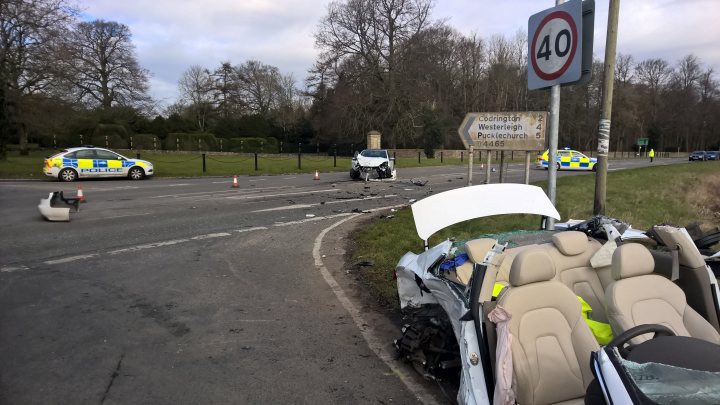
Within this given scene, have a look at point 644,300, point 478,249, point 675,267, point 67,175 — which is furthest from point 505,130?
point 67,175

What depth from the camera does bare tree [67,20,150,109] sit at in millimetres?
53812

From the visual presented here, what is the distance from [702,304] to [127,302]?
547 centimetres

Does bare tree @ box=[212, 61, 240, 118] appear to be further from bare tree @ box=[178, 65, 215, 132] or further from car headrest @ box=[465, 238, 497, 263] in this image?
car headrest @ box=[465, 238, 497, 263]

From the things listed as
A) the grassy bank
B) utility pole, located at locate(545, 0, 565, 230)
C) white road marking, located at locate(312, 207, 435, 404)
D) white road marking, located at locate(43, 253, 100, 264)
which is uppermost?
utility pole, located at locate(545, 0, 565, 230)

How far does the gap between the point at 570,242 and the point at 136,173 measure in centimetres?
2181

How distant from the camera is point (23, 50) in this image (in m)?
27.4

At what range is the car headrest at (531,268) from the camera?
2.90 meters

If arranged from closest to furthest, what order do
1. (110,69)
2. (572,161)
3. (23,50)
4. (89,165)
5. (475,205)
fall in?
(475,205) → (89,165) → (23,50) → (572,161) → (110,69)

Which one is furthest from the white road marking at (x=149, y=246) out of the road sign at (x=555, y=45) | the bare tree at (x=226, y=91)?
the bare tree at (x=226, y=91)

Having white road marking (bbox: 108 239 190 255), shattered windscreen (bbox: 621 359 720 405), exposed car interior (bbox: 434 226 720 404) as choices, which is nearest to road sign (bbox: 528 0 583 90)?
exposed car interior (bbox: 434 226 720 404)

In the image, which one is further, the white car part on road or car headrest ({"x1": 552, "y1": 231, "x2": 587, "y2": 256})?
the white car part on road

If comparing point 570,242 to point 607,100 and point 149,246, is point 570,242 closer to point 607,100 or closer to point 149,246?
point 607,100

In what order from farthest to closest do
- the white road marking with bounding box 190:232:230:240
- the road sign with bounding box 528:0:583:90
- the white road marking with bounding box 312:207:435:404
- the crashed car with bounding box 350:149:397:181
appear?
the crashed car with bounding box 350:149:397:181 → the white road marking with bounding box 190:232:230:240 → the road sign with bounding box 528:0:583:90 → the white road marking with bounding box 312:207:435:404

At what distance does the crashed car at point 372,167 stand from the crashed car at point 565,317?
16.5 m
